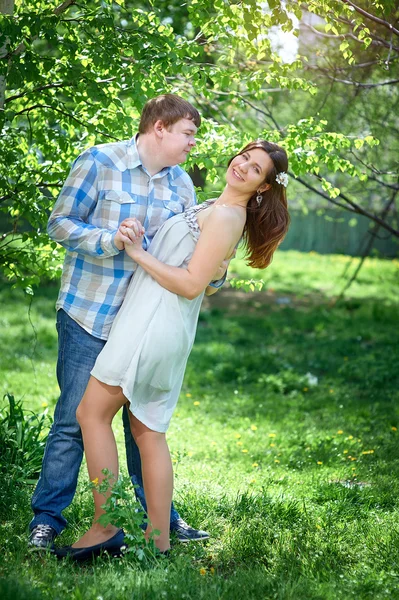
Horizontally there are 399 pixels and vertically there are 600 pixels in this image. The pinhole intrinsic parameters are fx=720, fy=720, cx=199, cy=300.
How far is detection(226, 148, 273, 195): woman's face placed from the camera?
3.27 meters

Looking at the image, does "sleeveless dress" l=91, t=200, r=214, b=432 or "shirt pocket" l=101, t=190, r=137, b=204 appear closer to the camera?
"sleeveless dress" l=91, t=200, r=214, b=432

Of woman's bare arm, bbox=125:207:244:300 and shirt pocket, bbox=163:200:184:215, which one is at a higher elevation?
shirt pocket, bbox=163:200:184:215

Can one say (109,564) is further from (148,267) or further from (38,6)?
(38,6)

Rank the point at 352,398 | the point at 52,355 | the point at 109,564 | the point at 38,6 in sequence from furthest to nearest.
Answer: the point at 52,355, the point at 352,398, the point at 38,6, the point at 109,564

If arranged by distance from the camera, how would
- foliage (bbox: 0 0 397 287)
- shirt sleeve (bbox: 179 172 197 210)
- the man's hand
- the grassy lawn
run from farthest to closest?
foliage (bbox: 0 0 397 287), shirt sleeve (bbox: 179 172 197 210), the man's hand, the grassy lawn

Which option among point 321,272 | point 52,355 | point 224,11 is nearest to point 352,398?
point 52,355

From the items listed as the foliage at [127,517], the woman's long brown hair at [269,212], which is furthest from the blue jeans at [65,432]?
the woman's long brown hair at [269,212]

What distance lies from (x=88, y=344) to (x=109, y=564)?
964mm

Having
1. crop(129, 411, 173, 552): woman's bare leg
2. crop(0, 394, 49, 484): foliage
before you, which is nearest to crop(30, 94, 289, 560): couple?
crop(129, 411, 173, 552): woman's bare leg

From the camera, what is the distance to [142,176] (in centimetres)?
336

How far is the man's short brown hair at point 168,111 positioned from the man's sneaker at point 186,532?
1.93 metres

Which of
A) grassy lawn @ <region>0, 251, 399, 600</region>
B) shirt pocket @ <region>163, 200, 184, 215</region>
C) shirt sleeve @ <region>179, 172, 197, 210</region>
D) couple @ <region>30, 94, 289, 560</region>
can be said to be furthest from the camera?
shirt sleeve @ <region>179, 172, 197, 210</region>

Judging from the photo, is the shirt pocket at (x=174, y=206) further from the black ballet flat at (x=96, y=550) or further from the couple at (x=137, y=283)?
the black ballet flat at (x=96, y=550)

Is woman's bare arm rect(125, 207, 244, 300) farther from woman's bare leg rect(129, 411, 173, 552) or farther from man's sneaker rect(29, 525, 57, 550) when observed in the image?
man's sneaker rect(29, 525, 57, 550)
